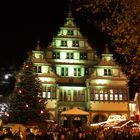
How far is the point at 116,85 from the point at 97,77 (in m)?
2.85

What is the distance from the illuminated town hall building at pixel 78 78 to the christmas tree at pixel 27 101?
9.12m

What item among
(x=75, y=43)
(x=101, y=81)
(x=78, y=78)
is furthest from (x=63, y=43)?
(x=101, y=81)

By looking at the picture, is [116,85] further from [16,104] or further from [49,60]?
[16,104]

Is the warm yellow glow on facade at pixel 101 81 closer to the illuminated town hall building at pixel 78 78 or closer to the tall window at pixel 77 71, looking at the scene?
the illuminated town hall building at pixel 78 78

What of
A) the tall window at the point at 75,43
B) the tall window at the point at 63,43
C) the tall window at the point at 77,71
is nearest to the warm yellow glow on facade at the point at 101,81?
the tall window at the point at 77,71

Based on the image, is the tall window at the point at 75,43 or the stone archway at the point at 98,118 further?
the tall window at the point at 75,43

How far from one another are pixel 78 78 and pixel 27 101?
1376 centimetres

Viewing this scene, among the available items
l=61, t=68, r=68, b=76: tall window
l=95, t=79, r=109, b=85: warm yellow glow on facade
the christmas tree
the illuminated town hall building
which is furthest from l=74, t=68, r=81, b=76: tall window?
the christmas tree

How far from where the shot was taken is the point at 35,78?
49094mm

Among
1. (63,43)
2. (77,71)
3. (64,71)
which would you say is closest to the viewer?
(64,71)

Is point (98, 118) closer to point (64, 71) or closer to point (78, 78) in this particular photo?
point (78, 78)

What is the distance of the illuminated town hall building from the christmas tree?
912 centimetres

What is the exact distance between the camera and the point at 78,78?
5944 centimetres

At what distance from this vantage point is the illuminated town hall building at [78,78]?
5750cm
